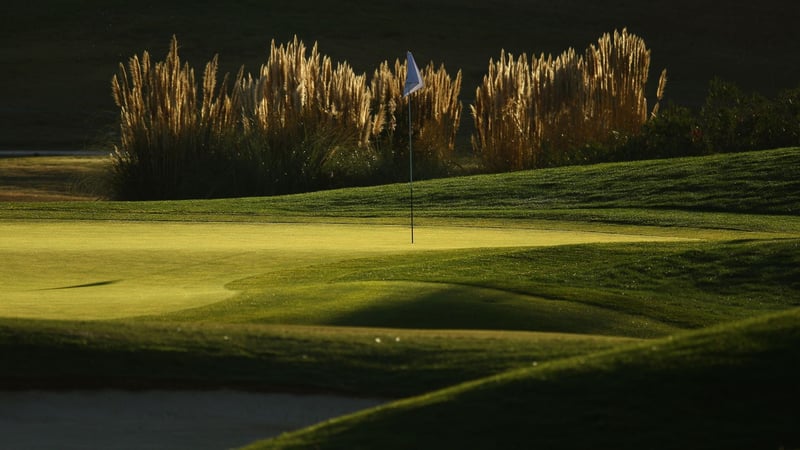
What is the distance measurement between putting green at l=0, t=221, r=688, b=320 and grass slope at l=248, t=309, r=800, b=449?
111 inches

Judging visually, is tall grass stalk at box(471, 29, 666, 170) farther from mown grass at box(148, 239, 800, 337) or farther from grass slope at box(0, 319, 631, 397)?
grass slope at box(0, 319, 631, 397)

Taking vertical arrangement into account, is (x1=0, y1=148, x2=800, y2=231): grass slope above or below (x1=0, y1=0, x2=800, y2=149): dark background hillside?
below

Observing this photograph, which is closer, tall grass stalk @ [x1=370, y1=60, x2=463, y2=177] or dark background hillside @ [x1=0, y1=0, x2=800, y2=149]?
tall grass stalk @ [x1=370, y1=60, x2=463, y2=177]

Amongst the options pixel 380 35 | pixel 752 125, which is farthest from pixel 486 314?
pixel 380 35

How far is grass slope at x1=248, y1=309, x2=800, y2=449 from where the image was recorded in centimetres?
468

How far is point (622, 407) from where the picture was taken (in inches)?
193

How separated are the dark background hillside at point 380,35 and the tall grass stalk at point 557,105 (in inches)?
1012

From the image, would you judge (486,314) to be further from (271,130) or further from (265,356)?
(271,130)

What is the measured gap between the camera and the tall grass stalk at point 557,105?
21.1m

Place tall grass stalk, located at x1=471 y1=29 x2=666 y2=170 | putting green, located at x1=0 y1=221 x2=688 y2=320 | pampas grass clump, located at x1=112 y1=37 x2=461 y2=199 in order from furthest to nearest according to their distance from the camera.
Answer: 1. tall grass stalk, located at x1=471 y1=29 x2=666 y2=170
2. pampas grass clump, located at x1=112 y1=37 x2=461 y2=199
3. putting green, located at x1=0 y1=221 x2=688 y2=320

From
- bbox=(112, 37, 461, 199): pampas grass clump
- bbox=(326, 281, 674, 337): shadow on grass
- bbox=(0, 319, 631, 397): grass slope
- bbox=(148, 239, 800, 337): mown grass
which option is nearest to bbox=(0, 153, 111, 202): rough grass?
bbox=(112, 37, 461, 199): pampas grass clump

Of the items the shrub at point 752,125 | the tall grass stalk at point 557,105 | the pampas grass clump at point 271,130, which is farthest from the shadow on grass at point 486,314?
the shrub at point 752,125

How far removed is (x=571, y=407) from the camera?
495 centimetres

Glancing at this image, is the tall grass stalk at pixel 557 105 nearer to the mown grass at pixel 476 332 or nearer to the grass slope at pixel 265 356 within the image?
the mown grass at pixel 476 332
